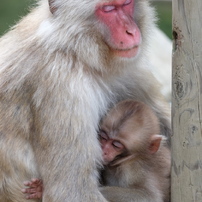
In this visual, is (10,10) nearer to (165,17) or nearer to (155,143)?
(165,17)

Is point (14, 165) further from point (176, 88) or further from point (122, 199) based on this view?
point (176, 88)

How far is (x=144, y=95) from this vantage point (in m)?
5.95

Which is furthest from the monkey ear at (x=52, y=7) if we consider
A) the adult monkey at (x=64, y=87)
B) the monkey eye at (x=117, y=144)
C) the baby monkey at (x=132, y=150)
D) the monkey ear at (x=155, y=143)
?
the monkey ear at (x=155, y=143)

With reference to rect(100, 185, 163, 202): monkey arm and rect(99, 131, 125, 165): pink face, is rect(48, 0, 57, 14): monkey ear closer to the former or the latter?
rect(99, 131, 125, 165): pink face

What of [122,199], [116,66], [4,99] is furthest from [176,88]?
[4,99]

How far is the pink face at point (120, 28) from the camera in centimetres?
495

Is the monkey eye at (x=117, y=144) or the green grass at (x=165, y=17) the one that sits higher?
the monkey eye at (x=117, y=144)

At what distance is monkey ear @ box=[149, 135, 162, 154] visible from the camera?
5355 millimetres

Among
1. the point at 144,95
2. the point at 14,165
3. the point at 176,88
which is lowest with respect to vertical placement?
the point at 144,95

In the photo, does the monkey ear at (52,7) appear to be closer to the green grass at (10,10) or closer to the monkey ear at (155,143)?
the monkey ear at (155,143)

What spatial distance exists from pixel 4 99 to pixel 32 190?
0.76 meters

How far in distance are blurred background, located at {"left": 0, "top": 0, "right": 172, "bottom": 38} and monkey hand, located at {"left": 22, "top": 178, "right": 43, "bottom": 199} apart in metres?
8.58

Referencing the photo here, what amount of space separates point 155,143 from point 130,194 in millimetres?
512

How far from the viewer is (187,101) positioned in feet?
14.8
